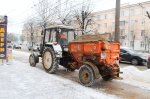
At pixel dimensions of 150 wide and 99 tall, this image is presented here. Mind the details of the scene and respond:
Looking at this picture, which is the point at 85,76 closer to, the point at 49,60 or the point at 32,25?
the point at 49,60

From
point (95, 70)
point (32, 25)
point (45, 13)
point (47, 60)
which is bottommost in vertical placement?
point (95, 70)

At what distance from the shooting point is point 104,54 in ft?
25.6

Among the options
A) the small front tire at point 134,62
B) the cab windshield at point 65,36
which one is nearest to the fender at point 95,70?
the cab windshield at point 65,36

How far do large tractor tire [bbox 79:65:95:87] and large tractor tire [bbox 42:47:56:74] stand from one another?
224cm

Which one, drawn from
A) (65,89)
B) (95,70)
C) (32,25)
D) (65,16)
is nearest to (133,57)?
(95,70)

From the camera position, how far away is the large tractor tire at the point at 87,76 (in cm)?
783

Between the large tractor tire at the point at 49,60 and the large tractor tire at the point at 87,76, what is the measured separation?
2236mm

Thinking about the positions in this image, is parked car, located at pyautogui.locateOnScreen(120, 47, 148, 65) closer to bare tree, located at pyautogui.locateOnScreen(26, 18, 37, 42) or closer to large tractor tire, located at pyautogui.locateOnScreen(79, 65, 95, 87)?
large tractor tire, located at pyautogui.locateOnScreen(79, 65, 95, 87)

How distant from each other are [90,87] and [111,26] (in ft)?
176

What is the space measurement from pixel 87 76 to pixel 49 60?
3135 mm

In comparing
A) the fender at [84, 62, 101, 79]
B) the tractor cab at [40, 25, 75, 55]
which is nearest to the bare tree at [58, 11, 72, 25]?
the tractor cab at [40, 25, 75, 55]

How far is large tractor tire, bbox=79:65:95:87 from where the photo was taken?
783cm

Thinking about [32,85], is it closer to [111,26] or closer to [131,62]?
[131,62]

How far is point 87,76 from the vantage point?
26.7 feet
